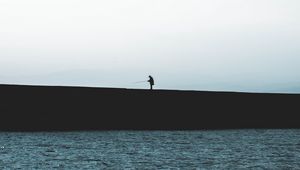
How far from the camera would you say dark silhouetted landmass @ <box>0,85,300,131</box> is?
1745 inches

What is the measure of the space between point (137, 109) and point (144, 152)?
18796 millimetres

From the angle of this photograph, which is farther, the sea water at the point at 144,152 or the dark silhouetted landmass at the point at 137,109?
the dark silhouetted landmass at the point at 137,109

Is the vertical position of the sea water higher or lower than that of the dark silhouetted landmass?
lower

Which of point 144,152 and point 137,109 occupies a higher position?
point 137,109

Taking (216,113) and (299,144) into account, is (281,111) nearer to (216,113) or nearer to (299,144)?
(216,113)

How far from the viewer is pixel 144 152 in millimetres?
30125

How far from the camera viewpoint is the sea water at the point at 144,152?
83.8 ft

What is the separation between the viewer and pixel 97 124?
155 ft

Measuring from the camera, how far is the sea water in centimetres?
2553

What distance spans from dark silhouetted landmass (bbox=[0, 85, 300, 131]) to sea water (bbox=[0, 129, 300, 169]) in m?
4.22

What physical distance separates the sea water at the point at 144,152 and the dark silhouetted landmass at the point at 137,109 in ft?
13.8

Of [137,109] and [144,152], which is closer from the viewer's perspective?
[144,152]

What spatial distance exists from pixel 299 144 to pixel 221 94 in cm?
1703

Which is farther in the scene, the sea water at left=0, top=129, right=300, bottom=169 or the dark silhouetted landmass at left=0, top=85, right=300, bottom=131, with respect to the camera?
the dark silhouetted landmass at left=0, top=85, right=300, bottom=131
